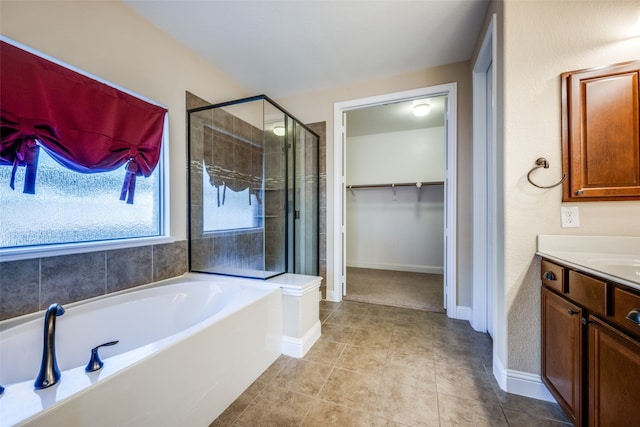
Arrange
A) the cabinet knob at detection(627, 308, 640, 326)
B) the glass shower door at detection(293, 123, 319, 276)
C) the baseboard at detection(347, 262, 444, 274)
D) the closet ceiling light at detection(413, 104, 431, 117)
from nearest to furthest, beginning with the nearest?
the cabinet knob at detection(627, 308, 640, 326) < the glass shower door at detection(293, 123, 319, 276) < the closet ceiling light at detection(413, 104, 431, 117) < the baseboard at detection(347, 262, 444, 274)

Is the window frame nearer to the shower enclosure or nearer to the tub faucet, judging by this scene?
the shower enclosure

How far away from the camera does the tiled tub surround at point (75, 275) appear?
1.28 metres

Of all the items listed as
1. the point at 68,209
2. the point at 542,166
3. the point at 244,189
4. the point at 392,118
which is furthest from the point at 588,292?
the point at 392,118

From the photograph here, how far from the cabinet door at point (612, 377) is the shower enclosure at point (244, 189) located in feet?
6.46

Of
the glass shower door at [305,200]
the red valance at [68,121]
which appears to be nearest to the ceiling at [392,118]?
the glass shower door at [305,200]

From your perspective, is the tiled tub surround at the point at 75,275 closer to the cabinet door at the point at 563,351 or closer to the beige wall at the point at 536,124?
the beige wall at the point at 536,124

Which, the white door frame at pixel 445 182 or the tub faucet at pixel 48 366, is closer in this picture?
the tub faucet at pixel 48 366

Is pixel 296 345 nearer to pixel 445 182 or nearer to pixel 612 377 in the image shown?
pixel 612 377

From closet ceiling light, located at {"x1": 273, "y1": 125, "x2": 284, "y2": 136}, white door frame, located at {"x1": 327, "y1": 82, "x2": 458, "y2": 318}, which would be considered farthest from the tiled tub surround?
white door frame, located at {"x1": 327, "y1": 82, "x2": 458, "y2": 318}

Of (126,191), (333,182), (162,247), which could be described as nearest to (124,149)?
(126,191)

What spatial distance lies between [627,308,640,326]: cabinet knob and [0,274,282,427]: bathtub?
5.49 ft

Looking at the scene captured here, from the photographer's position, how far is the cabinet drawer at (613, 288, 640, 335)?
797 mm

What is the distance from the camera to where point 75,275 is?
1.52 m

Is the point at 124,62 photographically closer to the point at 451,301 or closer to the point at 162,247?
the point at 162,247
